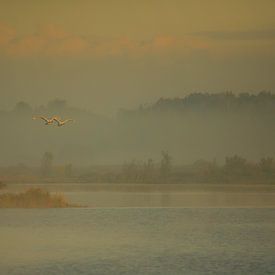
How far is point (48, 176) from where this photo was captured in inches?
1286

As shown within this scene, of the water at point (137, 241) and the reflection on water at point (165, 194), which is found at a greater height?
the reflection on water at point (165, 194)

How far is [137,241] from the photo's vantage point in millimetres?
19922

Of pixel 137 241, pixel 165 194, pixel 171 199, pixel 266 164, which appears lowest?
A: pixel 137 241

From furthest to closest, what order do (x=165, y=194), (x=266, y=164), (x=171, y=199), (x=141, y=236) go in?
1. (x=165, y=194)
2. (x=266, y=164)
3. (x=171, y=199)
4. (x=141, y=236)

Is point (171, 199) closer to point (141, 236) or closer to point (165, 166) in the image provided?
point (165, 166)

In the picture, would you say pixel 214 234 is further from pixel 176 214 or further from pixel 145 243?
pixel 176 214

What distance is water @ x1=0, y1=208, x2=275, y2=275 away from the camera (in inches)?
639

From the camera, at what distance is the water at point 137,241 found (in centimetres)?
1622

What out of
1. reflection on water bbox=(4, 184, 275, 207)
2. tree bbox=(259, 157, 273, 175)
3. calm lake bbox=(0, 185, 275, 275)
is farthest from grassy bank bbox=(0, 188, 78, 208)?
tree bbox=(259, 157, 273, 175)

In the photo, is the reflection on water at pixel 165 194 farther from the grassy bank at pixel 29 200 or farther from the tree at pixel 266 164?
the grassy bank at pixel 29 200

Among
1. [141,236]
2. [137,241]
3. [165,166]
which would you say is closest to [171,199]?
[165,166]

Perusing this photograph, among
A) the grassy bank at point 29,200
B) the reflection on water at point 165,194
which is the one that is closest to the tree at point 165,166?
the reflection on water at point 165,194

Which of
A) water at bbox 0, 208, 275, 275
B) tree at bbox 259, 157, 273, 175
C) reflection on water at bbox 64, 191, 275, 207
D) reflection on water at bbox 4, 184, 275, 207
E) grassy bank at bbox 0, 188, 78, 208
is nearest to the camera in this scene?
water at bbox 0, 208, 275, 275

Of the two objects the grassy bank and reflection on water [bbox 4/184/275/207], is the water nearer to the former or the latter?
the grassy bank
